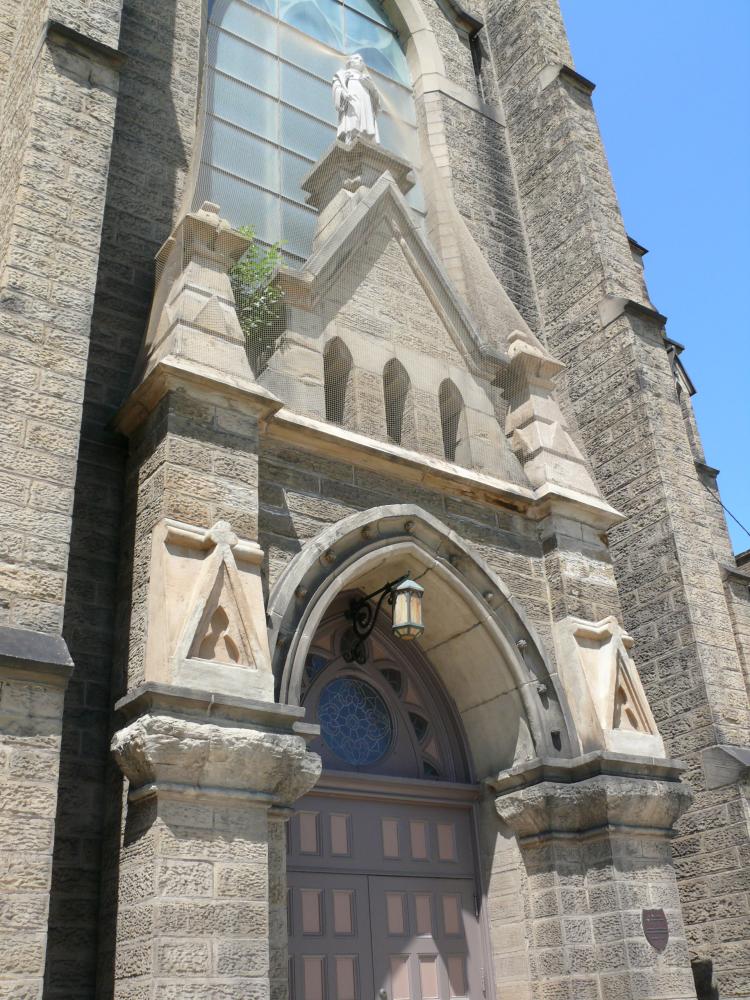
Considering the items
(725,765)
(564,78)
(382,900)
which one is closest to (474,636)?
(382,900)

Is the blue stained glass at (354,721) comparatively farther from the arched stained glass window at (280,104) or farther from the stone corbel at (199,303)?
the arched stained glass window at (280,104)

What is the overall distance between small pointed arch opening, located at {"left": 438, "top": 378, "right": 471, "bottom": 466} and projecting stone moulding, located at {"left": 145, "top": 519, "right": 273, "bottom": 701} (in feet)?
9.50

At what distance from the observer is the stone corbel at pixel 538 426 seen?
8695mm

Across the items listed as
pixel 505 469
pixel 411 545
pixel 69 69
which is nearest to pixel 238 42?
pixel 69 69

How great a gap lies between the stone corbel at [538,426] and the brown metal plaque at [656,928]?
133 inches

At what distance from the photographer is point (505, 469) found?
339 inches

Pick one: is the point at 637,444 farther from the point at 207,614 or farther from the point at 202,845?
the point at 202,845

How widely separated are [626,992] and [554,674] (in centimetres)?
222

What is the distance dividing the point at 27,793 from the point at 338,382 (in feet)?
13.9

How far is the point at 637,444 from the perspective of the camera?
1000 cm

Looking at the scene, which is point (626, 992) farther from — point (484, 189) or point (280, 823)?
point (484, 189)

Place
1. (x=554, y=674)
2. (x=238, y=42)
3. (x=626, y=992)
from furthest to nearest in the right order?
(x=238, y=42)
(x=554, y=674)
(x=626, y=992)

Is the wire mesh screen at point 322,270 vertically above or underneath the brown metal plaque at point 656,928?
above

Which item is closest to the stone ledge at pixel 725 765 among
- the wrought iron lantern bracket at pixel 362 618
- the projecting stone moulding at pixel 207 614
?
the wrought iron lantern bracket at pixel 362 618
